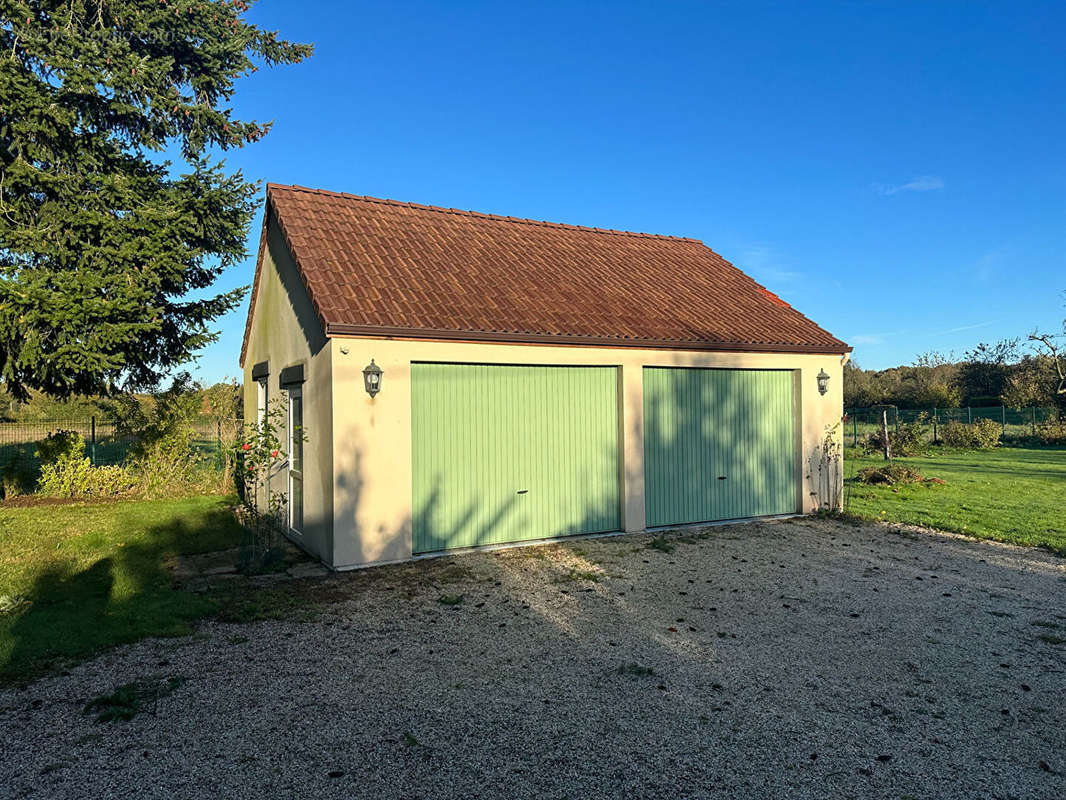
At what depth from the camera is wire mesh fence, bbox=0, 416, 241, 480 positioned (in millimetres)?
13938

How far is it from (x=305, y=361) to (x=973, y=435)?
83.7 ft

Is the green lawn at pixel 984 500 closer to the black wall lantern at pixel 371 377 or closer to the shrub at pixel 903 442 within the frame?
the shrub at pixel 903 442

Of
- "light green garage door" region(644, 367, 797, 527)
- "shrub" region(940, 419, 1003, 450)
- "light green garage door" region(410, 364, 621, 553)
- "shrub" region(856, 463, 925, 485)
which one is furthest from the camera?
"shrub" region(940, 419, 1003, 450)

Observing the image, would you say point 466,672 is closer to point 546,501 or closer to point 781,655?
point 781,655

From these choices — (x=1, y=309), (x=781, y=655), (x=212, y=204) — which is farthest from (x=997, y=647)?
(x=212, y=204)

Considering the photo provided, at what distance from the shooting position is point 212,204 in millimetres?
14750

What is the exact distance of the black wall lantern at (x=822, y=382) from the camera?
10.5 m

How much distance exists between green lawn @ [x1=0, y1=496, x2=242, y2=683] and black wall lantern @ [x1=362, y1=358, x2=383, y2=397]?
270 centimetres

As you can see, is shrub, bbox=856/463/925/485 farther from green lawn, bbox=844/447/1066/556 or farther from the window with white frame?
the window with white frame

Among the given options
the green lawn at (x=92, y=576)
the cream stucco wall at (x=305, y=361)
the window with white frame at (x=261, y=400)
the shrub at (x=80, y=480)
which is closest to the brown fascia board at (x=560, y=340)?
the cream stucco wall at (x=305, y=361)

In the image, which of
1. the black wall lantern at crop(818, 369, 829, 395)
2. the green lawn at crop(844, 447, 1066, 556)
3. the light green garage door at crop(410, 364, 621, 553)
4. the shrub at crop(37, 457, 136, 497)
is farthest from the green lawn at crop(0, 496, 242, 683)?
the green lawn at crop(844, 447, 1066, 556)

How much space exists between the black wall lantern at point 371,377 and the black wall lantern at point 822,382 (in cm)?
732

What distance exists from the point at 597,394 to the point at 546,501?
5.55 feet

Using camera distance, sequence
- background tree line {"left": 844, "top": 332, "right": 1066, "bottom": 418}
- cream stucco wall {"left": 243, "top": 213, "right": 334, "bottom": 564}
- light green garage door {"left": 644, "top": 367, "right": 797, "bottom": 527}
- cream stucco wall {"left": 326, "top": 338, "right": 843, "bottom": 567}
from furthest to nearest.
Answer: background tree line {"left": 844, "top": 332, "right": 1066, "bottom": 418} < light green garage door {"left": 644, "top": 367, "right": 797, "bottom": 527} < cream stucco wall {"left": 243, "top": 213, "right": 334, "bottom": 564} < cream stucco wall {"left": 326, "top": 338, "right": 843, "bottom": 567}
